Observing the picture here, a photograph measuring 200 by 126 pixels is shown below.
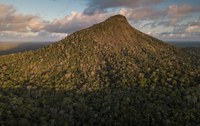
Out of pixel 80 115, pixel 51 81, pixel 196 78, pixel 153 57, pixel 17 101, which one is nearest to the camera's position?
pixel 80 115

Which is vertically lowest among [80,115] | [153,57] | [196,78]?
[80,115]

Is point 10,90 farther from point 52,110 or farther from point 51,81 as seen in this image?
point 52,110

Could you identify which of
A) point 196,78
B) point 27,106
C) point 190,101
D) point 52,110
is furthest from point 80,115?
point 196,78

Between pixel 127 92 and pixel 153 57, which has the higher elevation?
pixel 153 57

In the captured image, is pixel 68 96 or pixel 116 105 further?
pixel 68 96

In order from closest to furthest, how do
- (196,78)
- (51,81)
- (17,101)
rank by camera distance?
1. (17,101)
2. (196,78)
3. (51,81)

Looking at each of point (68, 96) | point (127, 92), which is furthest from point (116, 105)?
point (68, 96)

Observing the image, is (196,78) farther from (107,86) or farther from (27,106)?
(27,106)
